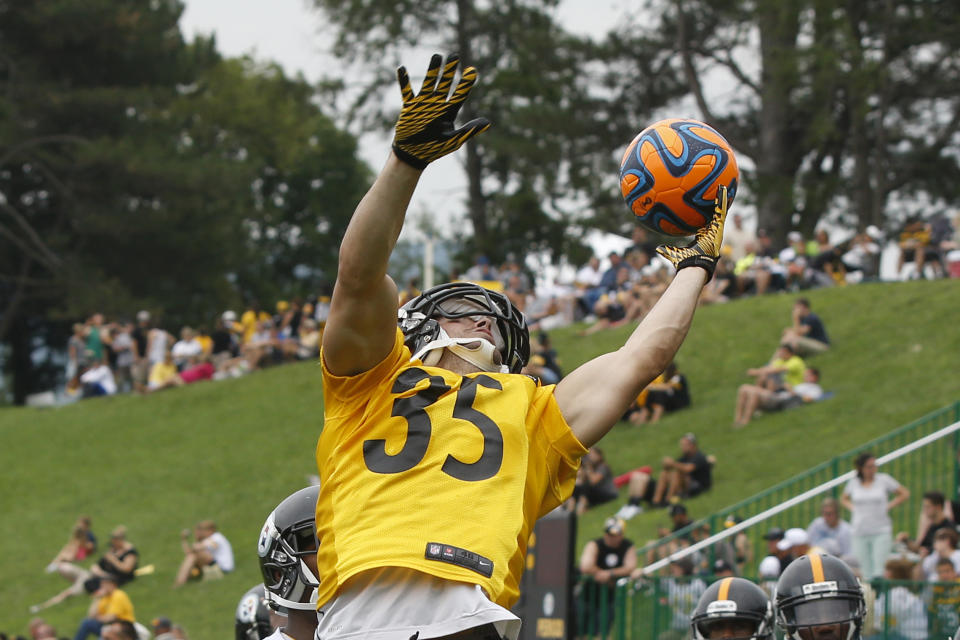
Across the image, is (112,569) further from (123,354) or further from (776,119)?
(776,119)

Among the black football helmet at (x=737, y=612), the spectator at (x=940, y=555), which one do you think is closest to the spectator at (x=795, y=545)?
the spectator at (x=940, y=555)

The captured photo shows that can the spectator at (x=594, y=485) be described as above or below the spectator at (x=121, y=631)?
above

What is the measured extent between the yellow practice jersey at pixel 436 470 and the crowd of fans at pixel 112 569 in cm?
1210

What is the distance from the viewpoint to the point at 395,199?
3.48 metres

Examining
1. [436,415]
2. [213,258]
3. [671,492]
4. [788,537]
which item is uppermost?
[213,258]

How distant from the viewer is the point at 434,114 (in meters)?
3.38

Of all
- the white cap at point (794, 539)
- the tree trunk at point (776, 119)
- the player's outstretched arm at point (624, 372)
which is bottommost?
the player's outstretched arm at point (624, 372)

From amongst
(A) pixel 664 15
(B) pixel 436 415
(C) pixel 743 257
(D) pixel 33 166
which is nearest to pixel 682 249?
(B) pixel 436 415

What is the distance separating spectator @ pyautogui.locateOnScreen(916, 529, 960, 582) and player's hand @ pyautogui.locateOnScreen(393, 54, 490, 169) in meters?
8.85

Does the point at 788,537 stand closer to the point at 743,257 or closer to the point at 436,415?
the point at 436,415

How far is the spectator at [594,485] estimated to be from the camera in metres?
17.3

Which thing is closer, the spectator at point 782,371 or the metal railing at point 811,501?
the metal railing at point 811,501

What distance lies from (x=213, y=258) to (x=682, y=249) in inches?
1507

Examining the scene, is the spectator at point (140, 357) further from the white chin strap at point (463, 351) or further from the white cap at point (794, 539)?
the white chin strap at point (463, 351)
